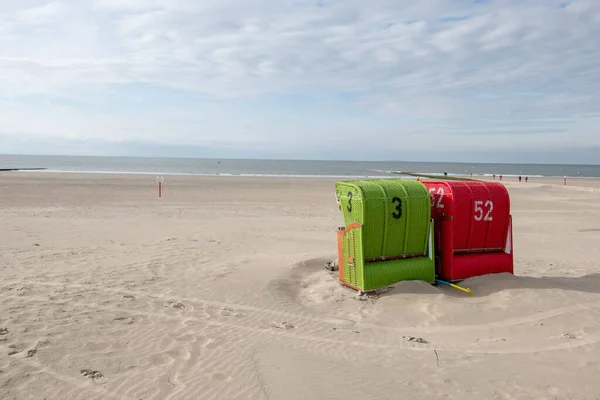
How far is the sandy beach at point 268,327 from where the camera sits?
4762 millimetres

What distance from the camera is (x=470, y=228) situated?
27.2 feet

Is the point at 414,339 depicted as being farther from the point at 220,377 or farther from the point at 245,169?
the point at 245,169

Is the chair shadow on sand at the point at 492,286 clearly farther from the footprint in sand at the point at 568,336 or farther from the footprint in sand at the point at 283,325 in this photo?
the footprint in sand at the point at 283,325

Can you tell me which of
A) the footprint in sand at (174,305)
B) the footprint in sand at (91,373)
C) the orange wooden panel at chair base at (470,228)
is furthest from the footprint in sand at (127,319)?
the orange wooden panel at chair base at (470,228)

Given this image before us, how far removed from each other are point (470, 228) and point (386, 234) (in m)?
1.65

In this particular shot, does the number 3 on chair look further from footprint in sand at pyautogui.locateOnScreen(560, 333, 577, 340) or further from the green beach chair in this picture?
footprint in sand at pyautogui.locateOnScreen(560, 333, 577, 340)

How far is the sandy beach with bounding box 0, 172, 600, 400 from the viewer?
476cm

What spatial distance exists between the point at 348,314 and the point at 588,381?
327cm

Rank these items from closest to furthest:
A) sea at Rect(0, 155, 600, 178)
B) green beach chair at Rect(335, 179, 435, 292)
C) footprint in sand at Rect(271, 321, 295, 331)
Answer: footprint in sand at Rect(271, 321, 295, 331), green beach chair at Rect(335, 179, 435, 292), sea at Rect(0, 155, 600, 178)

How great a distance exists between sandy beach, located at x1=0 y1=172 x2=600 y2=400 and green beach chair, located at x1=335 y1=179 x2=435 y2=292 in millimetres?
348

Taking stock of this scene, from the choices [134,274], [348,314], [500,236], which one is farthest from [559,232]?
[134,274]

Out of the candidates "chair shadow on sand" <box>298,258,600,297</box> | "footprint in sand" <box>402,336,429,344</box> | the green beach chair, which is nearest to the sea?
"chair shadow on sand" <box>298,258,600,297</box>

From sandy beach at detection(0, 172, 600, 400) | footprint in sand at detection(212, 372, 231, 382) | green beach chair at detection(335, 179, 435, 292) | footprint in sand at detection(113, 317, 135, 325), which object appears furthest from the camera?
green beach chair at detection(335, 179, 435, 292)

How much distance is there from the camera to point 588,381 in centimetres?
489
